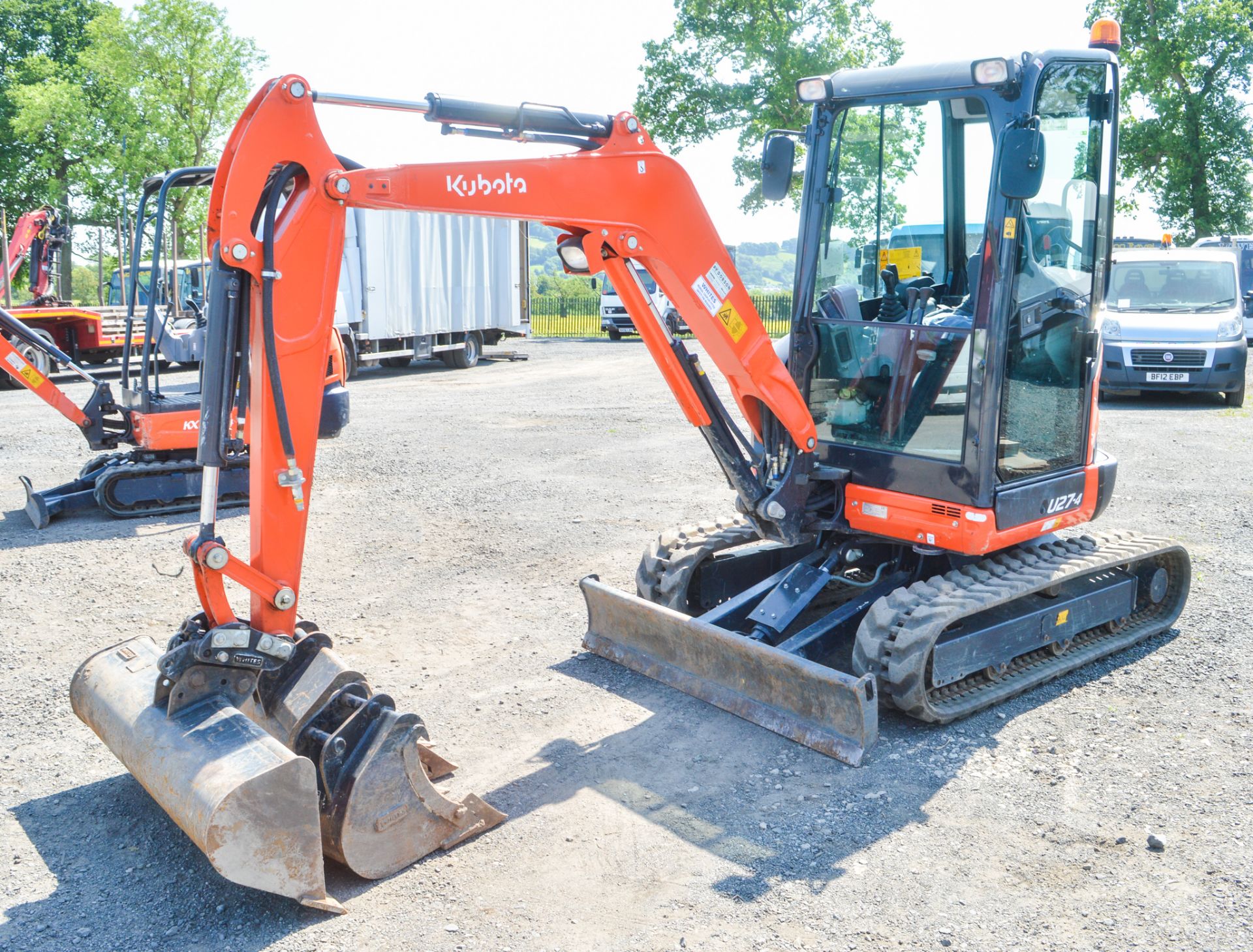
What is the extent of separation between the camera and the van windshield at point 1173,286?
15.7 m

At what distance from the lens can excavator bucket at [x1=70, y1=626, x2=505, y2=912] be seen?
371cm

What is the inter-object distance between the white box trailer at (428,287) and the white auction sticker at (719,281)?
558 inches

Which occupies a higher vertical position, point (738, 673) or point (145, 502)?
point (145, 502)

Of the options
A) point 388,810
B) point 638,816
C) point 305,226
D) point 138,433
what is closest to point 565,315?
point 138,433

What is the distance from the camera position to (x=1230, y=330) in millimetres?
15133

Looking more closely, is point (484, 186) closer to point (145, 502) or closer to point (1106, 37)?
point (1106, 37)

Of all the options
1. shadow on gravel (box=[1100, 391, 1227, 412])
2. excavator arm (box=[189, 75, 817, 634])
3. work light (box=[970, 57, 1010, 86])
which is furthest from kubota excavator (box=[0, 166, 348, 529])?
shadow on gravel (box=[1100, 391, 1227, 412])

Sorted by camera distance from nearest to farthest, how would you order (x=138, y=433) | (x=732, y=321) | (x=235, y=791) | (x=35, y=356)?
(x=235, y=791) < (x=732, y=321) < (x=138, y=433) < (x=35, y=356)

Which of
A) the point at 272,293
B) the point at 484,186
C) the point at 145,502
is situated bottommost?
the point at 145,502

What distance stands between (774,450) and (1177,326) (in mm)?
11487

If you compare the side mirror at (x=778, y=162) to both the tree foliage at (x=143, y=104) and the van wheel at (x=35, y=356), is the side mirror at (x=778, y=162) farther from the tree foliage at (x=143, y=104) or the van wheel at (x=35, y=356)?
the tree foliage at (x=143, y=104)

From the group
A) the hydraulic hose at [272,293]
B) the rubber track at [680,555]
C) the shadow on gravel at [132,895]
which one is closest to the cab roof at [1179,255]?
the rubber track at [680,555]

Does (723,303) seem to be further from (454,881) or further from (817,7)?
(817,7)

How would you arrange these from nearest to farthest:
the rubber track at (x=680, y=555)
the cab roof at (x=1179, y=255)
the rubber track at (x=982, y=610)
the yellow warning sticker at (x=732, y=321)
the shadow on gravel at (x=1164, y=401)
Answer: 1. the rubber track at (x=982, y=610)
2. the yellow warning sticker at (x=732, y=321)
3. the rubber track at (x=680, y=555)
4. the shadow on gravel at (x=1164, y=401)
5. the cab roof at (x=1179, y=255)
